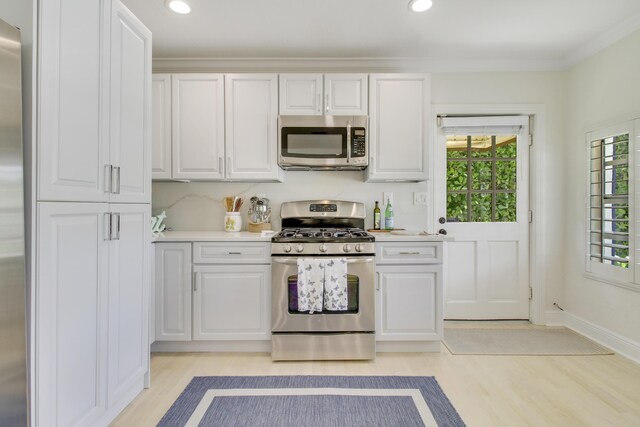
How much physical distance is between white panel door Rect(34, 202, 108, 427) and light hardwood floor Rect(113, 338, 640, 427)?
0.43 metres

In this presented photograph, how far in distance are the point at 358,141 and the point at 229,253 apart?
1.35 meters

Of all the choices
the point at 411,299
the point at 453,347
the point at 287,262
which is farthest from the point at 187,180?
the point at 453,347

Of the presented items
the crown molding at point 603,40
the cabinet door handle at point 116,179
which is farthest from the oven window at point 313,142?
the crown molding at point 603,40

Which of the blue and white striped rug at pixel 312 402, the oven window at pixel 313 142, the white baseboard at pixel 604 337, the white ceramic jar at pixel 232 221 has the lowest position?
the blue and white striped rug at pixel 312 402

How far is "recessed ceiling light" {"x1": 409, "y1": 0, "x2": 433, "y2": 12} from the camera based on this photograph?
224cm

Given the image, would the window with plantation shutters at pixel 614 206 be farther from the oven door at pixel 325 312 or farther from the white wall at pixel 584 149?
the oven door at pixel 325 312

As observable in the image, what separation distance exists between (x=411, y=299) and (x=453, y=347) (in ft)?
1.85

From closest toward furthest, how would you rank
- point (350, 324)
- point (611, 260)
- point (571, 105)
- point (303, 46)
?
point (350, 324) < point (611, 260) < point (303, 46) < point (571, 105)

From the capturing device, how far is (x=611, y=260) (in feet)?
8.75

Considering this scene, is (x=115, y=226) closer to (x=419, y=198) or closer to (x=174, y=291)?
(x=174, y=291)

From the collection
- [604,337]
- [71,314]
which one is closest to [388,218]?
[604,337]

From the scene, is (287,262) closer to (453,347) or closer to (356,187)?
(356,187)

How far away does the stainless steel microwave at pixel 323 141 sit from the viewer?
9.21ft

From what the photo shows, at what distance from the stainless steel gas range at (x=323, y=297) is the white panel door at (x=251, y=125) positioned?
699 mm
